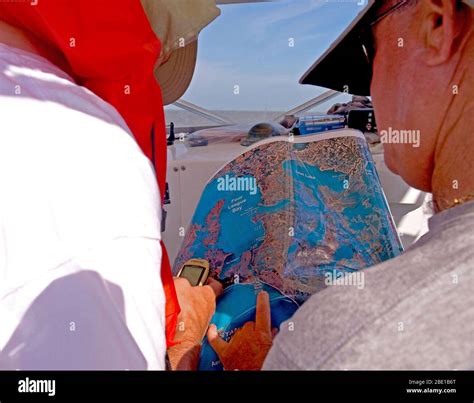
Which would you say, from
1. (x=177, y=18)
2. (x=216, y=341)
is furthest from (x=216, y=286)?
(x=177, y=18)

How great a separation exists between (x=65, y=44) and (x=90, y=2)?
0.10m

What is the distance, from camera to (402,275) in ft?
1.53

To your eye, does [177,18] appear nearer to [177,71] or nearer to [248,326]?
[177,71]

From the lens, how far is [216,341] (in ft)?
3.65

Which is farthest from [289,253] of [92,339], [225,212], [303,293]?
[92,339]

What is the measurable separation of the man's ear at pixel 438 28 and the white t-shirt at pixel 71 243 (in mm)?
411

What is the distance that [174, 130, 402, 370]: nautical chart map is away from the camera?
4.03 feet

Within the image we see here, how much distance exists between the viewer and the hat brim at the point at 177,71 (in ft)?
4.05

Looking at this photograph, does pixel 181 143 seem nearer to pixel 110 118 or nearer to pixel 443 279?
pixel 110 118

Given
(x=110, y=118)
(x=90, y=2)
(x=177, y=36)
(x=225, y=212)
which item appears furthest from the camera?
(x=225, y=212)

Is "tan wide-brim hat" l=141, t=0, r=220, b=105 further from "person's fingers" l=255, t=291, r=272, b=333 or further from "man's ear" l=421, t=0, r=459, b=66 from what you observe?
"person's fingers" l=255, t=291, r=272, b=333

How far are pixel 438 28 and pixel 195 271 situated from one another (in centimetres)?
88

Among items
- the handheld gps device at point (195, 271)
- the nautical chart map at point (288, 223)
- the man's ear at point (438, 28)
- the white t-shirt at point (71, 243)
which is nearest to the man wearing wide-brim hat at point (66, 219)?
the white t-shirt at point (71, 243)

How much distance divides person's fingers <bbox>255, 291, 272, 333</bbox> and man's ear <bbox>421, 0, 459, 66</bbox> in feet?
2.03
